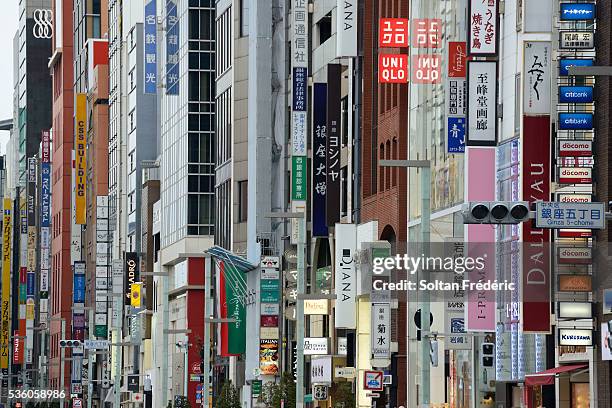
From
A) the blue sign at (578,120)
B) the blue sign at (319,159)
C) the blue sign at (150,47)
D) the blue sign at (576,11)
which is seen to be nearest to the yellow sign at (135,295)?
the blue sign at (150,47)

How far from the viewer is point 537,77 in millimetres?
52844

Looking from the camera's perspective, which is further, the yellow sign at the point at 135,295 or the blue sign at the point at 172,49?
the yellow sign at the point at 135,295

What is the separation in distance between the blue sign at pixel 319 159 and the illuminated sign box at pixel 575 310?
106 feet

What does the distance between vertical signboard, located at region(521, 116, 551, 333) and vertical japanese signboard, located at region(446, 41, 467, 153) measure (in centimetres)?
541

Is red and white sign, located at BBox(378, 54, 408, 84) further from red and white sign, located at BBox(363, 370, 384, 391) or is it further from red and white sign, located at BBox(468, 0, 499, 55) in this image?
red and white sign, located at BBox(468, 0, 499, 55)

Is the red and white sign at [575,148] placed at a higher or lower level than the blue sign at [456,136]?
lower

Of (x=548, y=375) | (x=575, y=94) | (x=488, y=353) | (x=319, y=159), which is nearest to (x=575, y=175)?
(x=575, y=94)

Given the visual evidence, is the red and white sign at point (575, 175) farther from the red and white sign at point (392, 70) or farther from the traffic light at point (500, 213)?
the red and white sign at point (392, 70)

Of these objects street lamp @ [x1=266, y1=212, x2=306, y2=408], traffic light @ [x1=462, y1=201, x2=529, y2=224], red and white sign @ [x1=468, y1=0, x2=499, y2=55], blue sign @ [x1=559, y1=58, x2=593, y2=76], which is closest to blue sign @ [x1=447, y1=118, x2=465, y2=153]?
red and white sign @ [x1=468, y1=0, x2=499, y2=55]

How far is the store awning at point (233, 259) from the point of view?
102438mm

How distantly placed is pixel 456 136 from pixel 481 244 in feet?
13.3

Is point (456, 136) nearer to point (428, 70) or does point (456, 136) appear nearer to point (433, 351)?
point (428, 70)

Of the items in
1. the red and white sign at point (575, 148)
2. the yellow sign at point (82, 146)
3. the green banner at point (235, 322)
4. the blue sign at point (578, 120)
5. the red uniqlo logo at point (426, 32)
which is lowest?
the green banner at point (235, 322)

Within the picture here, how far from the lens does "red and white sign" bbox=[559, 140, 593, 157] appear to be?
168ft
